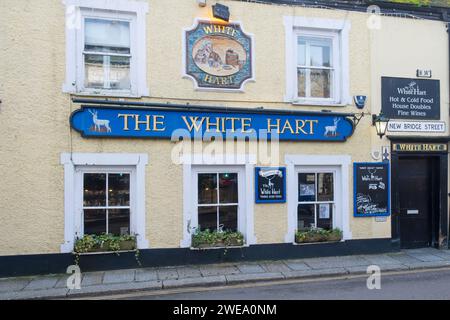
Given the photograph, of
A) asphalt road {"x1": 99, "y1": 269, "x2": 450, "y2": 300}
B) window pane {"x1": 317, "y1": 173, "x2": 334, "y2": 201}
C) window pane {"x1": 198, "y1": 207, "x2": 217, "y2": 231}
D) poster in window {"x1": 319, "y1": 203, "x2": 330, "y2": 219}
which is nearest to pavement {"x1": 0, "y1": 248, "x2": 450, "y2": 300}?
asphalt road {"x1": 99, "y1": 269, "x2": 450, "y2": 300}

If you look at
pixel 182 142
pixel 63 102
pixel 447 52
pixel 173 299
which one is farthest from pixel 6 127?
pixel 447 52

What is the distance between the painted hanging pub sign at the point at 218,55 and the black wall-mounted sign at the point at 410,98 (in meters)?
3.45

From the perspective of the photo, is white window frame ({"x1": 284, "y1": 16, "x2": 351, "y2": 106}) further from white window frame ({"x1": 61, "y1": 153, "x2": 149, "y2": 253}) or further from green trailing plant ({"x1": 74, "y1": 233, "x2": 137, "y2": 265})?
green trailing plant ({"x1": 74, "y1": 233, "x2": 137, "y2": 265})

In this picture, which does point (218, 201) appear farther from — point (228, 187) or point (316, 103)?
point (316, 103)

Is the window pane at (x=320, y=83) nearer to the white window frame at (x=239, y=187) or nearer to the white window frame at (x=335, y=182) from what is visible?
the white window frame at (x=335, y=182)

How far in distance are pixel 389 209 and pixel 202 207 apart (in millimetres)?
4546

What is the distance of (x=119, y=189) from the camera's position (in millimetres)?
7711

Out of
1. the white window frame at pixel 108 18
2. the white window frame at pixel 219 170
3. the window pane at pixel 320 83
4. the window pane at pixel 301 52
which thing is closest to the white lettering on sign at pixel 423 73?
the window pane at pixel 320 83

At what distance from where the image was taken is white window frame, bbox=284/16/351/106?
27.5 feet

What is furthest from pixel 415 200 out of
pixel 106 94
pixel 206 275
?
pixel 106 94

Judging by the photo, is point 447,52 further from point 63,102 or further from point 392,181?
point 63,102

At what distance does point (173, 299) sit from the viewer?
607cm

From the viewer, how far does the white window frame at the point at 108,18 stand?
24.2 ft

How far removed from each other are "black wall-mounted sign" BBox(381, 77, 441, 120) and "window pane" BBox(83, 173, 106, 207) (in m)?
6.71
